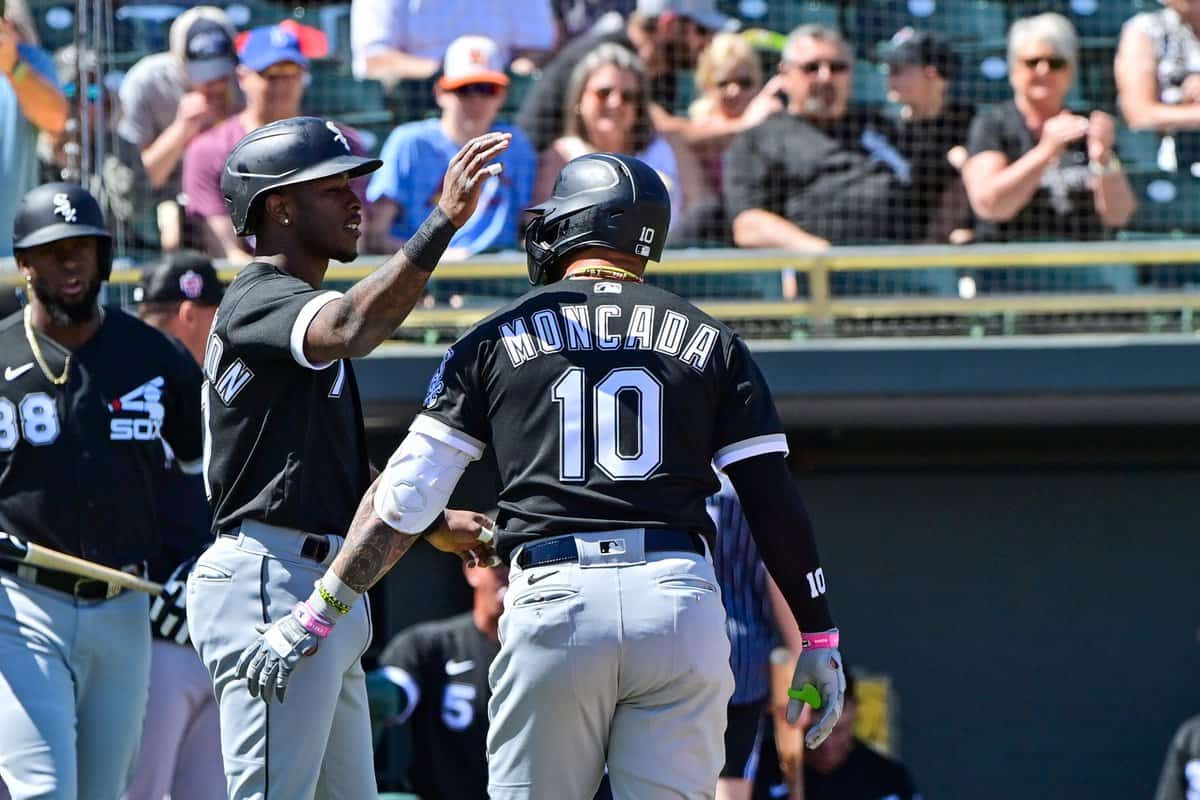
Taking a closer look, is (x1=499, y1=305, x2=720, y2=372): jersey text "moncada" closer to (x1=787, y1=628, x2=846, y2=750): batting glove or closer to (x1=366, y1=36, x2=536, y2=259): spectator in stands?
(x1=787, y1=628, x2=846, y2=750): batting glove

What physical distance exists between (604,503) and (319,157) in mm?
984

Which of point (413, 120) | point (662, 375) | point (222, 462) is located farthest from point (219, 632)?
point (413, 120)

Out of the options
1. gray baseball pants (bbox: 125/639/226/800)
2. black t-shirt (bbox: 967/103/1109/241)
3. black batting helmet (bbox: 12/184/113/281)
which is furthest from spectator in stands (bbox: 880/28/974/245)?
black batting helmet (bbox: 12/184/113/281)

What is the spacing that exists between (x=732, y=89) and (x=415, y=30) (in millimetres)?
1390

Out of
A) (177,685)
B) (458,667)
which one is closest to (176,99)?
(458,667)

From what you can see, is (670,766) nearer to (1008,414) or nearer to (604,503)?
(604,503)

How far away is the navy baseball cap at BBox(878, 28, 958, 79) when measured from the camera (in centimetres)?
805

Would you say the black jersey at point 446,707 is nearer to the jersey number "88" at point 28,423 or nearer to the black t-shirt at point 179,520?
the black t-shirt at point 179,520

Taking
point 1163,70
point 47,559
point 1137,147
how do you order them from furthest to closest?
point 1137,147 → point 1163,70 → point 47,559

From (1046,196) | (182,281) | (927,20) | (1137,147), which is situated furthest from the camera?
(927,20)

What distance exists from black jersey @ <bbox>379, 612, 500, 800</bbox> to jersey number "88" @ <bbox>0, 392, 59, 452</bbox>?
2792 millimetres

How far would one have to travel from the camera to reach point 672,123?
8.05m

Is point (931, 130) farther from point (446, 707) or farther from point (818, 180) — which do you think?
point (446, 707)

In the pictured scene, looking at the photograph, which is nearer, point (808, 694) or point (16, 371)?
point (808, 694)
